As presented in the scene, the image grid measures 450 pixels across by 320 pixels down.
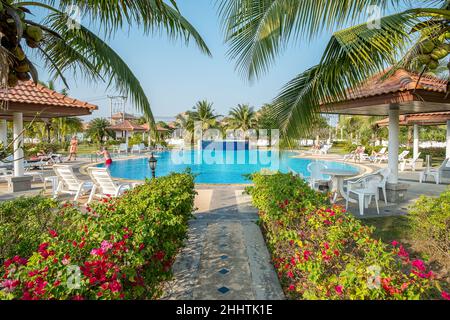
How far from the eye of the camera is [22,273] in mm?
1716

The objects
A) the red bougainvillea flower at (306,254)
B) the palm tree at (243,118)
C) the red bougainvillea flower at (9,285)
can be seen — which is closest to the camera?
the red bougainvillea flower at (9,285)

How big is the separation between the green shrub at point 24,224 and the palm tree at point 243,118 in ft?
150

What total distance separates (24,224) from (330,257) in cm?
332

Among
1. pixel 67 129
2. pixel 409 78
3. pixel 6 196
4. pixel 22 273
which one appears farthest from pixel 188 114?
pixel 22 273

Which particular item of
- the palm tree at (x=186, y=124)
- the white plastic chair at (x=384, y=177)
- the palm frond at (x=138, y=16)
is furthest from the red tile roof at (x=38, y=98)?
the palm tree at (x=186, y=124)

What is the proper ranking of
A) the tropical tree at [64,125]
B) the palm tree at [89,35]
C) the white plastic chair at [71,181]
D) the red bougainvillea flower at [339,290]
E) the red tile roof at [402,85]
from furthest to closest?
1. the tropical tree at [64,125]
2. the white plastic chair at [71,181]
3. the red tile roof at [402,85]
4. the palm tree at [89,35]
5. the red bougainvillea flower at [339,290]

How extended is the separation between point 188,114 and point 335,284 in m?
48.5

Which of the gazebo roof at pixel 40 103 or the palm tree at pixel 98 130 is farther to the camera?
the palm tree at pixel 98 130

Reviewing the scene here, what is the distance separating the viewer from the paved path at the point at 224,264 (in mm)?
Answer: 3131

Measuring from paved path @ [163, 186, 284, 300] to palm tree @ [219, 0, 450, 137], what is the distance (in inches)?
73.0

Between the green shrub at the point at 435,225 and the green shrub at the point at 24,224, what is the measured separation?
5.02 meters

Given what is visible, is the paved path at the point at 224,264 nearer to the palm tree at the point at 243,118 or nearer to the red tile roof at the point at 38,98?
the red tile roof at the point at 38,98

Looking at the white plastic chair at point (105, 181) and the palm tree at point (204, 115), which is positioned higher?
the palm tree at point (204, 115)

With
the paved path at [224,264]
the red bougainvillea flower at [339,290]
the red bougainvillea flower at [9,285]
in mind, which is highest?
the red bougainvillea flower at [9,285]
